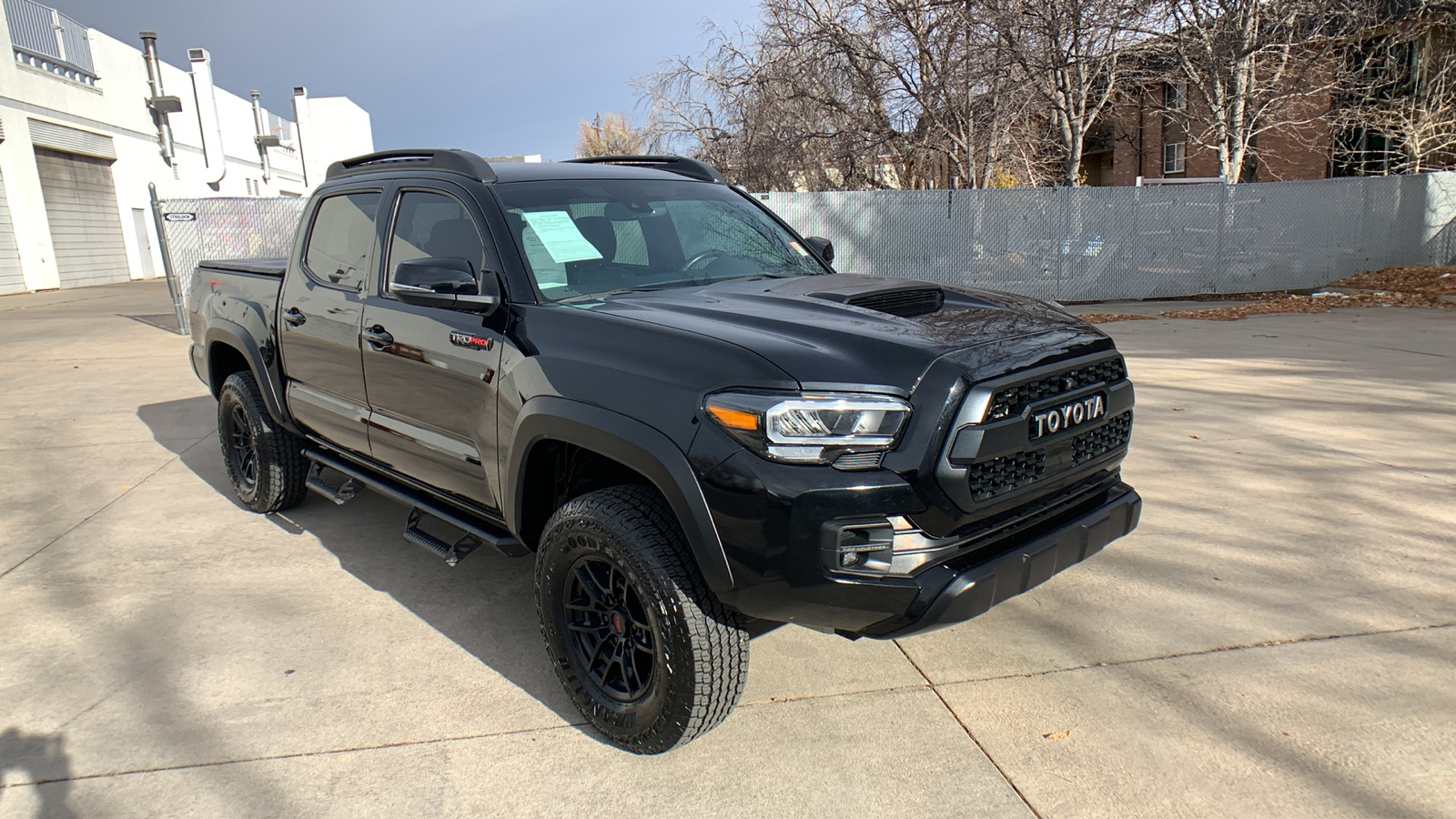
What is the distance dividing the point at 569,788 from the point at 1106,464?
6.52 feet

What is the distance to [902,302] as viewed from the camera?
10.6ft

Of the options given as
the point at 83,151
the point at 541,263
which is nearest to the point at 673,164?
the point at 541,263

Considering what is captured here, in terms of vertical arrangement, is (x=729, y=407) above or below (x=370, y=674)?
above

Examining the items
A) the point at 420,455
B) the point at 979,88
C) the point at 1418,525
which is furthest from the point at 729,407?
the point at 979,88

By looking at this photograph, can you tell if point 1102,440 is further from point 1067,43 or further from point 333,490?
point 1067,43

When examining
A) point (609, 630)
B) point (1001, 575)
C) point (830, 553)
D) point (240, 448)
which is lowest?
point (609, 630)

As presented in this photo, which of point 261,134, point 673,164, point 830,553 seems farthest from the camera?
point 261,134

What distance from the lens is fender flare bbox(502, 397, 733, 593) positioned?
2.54 metres

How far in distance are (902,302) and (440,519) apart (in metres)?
2.00

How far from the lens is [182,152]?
3534cm

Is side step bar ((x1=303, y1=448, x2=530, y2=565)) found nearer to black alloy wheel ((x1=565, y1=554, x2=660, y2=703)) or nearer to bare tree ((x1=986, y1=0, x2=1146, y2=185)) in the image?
black alloy wheel ((x1=565, y1=554, x2=660, y2=703))


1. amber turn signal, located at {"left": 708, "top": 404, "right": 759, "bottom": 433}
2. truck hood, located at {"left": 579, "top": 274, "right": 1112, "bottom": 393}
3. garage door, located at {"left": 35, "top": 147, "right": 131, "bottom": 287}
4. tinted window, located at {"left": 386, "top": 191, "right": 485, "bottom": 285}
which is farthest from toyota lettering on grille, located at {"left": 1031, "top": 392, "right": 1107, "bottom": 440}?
garage door, located at {"left": 35, "top": 147, "right": 131, "bottom": 287}

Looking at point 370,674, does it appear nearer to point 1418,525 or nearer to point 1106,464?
point 1106,464

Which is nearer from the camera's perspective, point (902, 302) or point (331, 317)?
point (902, 302)
